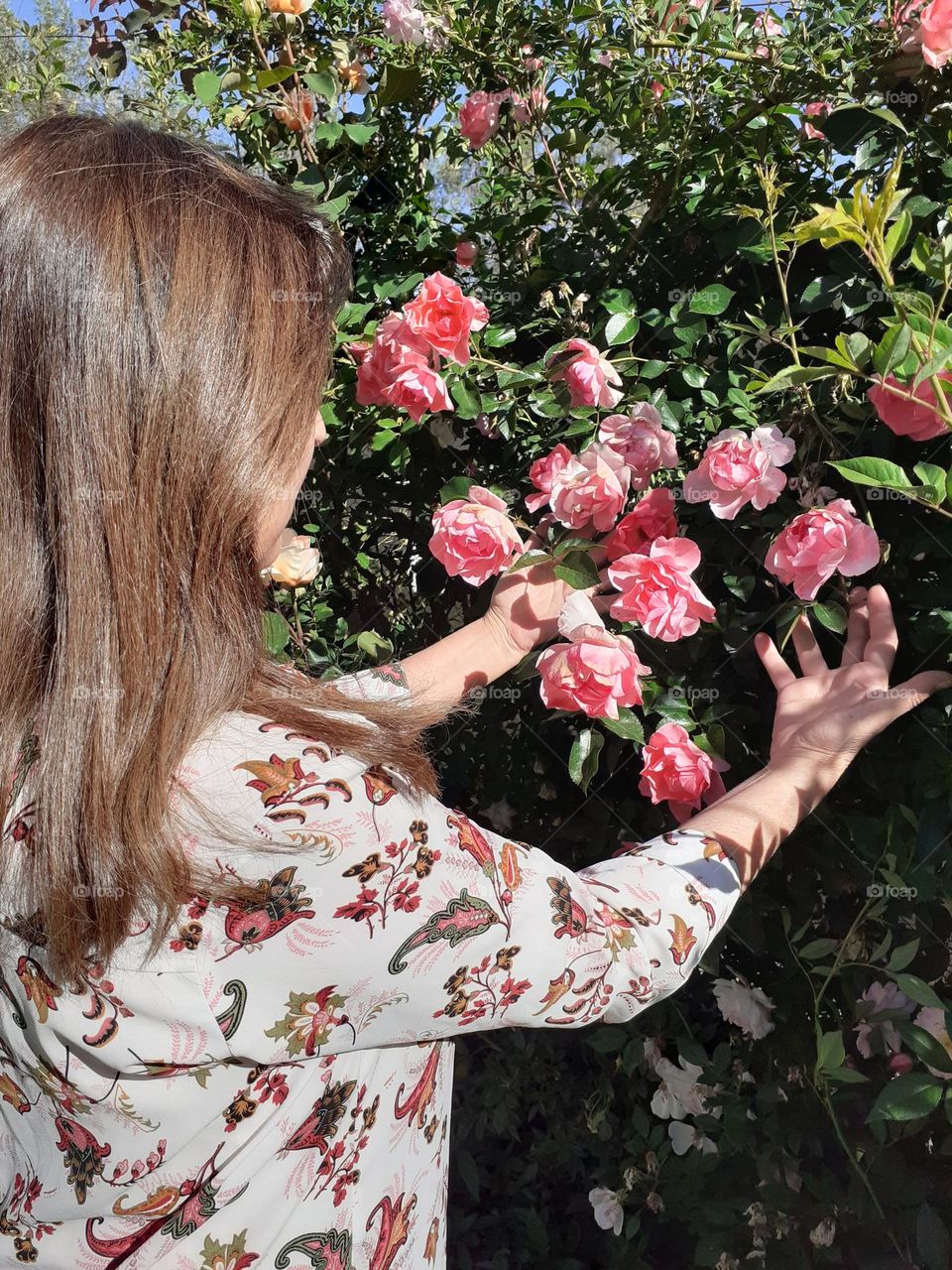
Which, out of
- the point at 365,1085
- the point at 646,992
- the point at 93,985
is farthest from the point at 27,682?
the point at 646,992

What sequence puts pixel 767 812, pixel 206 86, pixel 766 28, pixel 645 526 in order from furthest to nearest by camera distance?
pixel 206 86 → pixel 766 28 → pixel 645 526 → pixel 767 812

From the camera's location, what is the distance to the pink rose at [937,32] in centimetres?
123

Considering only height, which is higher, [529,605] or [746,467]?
[746,467]

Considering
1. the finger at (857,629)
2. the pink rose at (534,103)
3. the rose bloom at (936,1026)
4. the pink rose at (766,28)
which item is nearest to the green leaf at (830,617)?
the finger at (857,629)

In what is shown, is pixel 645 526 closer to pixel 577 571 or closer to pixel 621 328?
pixel 577 571

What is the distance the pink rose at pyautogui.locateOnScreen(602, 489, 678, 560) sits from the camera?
56.8 inches

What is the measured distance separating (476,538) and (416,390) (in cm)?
24

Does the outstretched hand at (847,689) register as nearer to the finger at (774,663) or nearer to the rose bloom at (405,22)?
the finger at (774,663)

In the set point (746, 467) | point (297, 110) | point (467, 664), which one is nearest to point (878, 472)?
point (746, 467)

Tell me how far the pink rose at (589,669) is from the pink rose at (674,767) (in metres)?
0.08

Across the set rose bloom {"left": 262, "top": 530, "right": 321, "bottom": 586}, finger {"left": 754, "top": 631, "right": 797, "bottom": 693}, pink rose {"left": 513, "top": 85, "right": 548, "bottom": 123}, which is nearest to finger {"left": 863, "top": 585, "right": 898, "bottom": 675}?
finger {"left": 754, "top": 631, "right": 797, "bottom": 693}

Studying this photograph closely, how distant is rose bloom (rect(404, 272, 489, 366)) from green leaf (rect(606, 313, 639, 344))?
19 centimetres

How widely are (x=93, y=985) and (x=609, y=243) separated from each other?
145 cm

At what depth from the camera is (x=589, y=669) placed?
4.29ft
